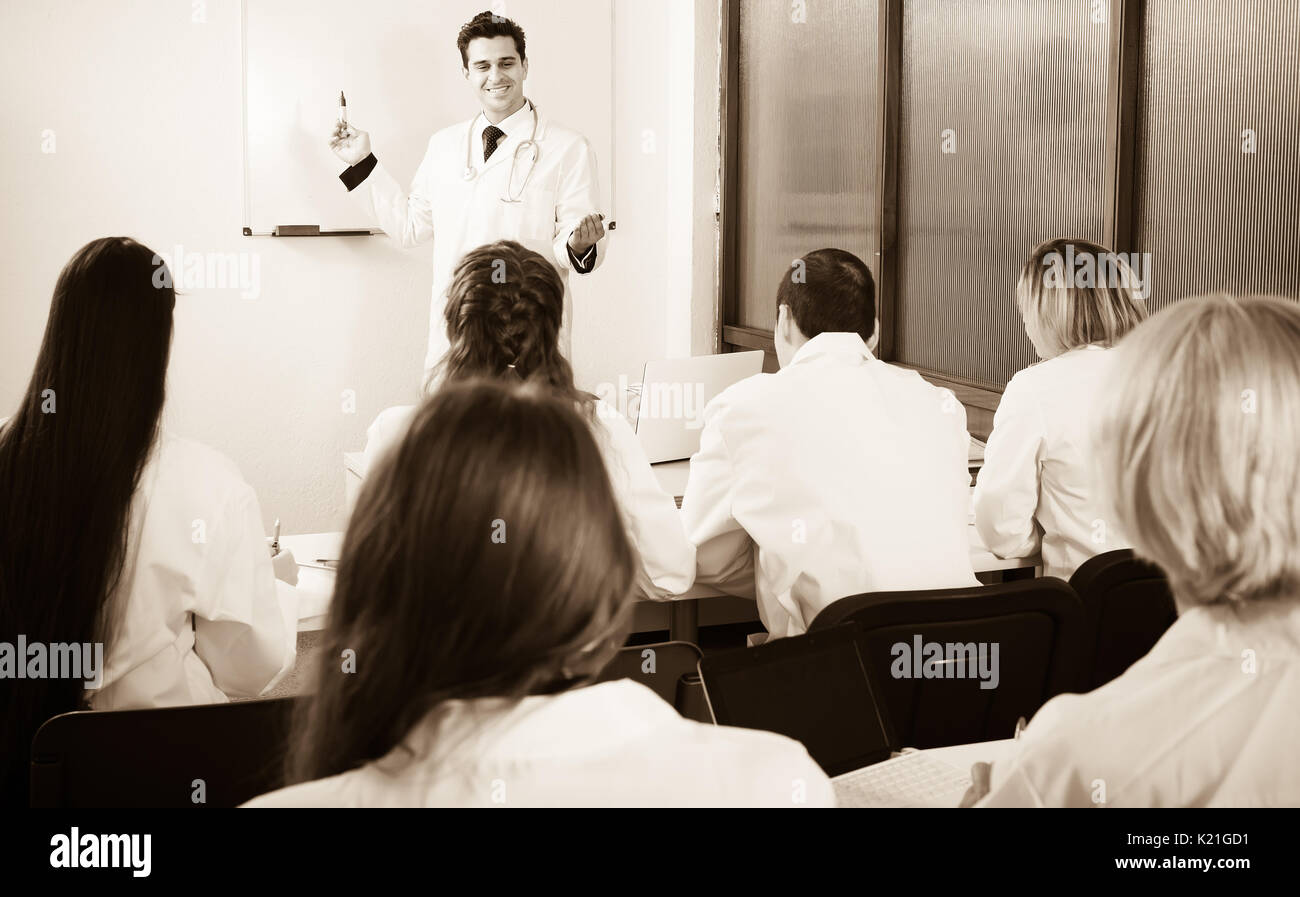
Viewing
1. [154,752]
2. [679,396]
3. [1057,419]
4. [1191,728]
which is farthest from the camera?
[679,396]

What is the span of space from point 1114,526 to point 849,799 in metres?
0.53

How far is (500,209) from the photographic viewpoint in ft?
15.1

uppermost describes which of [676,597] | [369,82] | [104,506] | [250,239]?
[369,82]

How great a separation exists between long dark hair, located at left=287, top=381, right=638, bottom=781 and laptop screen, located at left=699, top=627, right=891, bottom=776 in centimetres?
62

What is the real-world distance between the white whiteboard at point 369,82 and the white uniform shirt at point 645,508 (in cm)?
289

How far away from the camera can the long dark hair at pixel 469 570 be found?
3.01 feet

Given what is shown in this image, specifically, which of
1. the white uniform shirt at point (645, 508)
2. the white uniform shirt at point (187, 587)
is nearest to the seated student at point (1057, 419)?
the white uniform shirt at point (645, 508)

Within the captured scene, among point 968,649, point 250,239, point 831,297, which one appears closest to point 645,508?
point 831,297

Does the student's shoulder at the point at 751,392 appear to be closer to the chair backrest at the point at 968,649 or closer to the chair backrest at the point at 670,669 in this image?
the chair backrest at the point at 968,649

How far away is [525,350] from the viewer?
2.26 meters

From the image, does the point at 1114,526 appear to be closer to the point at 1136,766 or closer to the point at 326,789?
the point at 1136,766

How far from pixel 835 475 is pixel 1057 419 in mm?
554

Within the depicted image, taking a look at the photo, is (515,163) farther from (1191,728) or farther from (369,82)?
(1191,728)
